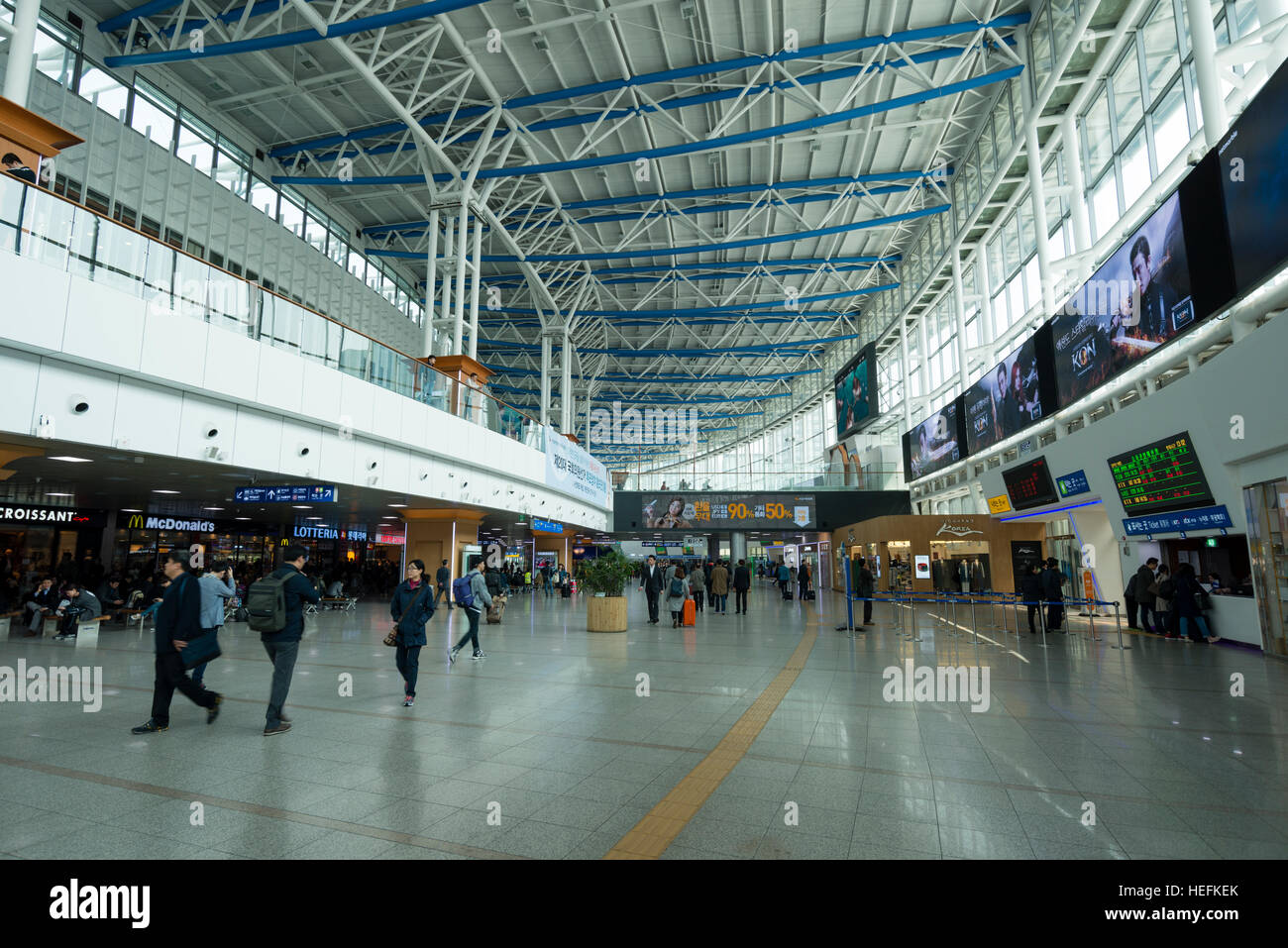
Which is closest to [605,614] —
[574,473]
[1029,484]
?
[1029,484]

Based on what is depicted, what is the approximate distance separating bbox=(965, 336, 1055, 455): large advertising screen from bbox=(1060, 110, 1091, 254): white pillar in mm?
2795

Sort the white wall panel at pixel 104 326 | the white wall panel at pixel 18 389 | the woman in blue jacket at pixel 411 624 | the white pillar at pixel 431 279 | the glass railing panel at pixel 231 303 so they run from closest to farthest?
the woman in blue jacket at pixel 411 624, the white wall panel at pixel 18 389, the white wall panel at pixel 104 326, the glass railing panel at pixel 231 303, the white pillar at pixel 431 279

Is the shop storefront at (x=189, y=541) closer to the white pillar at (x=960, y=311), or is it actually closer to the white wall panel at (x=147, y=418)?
the white wall panel at (x=147, y=418)

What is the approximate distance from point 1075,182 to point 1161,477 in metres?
8.84

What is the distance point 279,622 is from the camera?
5434 mm

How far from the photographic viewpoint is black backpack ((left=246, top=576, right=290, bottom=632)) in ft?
17.6

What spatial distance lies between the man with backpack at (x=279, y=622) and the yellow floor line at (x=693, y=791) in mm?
3294

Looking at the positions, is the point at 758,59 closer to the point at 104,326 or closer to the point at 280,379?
the point at 280,379

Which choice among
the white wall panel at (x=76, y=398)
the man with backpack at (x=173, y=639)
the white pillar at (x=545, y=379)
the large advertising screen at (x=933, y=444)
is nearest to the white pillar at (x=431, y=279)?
the white pillar at (x=545, y=379)

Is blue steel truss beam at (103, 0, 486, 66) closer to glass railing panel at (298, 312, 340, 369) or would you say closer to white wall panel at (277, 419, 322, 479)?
glass railing panel at (298, 312, 340, 369)

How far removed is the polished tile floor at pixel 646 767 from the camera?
332cm

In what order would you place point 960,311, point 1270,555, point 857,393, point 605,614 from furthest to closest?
point 857,393, point 960,311, point 605,614, point 1270,555

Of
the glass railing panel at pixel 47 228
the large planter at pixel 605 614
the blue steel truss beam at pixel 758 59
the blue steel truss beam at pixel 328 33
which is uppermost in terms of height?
the blue steel truss beam at pixel 758 59
